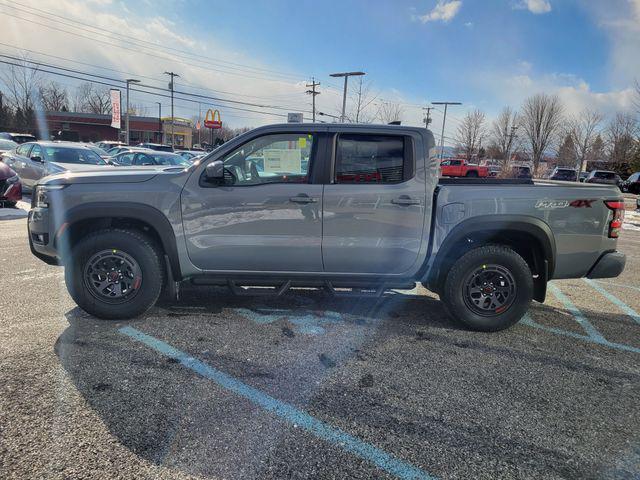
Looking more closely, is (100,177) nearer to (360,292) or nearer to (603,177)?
(360,292)

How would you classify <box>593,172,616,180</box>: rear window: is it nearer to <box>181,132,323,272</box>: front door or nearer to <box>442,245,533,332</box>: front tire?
<box>442,245,533,332</box>: front tire

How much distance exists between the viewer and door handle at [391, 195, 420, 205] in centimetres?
408

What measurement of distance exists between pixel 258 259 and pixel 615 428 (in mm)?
2968

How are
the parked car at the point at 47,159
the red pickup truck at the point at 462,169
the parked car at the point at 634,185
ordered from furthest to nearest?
the red pickup truck at the point at 462,169 < the parked car at the point at 634,185 < the parked car at the point at 47,159

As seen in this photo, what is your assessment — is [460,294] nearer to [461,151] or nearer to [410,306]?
[410,306]

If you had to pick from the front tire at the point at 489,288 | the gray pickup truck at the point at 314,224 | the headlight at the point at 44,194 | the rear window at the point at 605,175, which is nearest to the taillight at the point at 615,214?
the gray pickup truck at the point at 314,224

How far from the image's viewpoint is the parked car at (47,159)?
487 inches

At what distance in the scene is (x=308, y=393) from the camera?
10.2ft

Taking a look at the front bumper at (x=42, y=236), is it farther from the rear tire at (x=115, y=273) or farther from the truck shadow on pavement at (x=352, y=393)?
the truck shadow on pavement at (x=352, y=393)

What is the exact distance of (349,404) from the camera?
9.82 feet

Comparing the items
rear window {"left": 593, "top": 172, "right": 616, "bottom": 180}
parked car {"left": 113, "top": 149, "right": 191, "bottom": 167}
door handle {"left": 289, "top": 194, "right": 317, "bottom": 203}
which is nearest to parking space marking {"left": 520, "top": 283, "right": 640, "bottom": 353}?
door handle {"left": 289, "top": 194, "right": 317, "bottom": 203}

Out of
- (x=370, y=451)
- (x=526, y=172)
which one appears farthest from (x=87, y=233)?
(x=526, y=172)

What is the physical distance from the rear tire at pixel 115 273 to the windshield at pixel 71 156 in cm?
1003

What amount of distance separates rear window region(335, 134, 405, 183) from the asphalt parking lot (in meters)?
1.45
